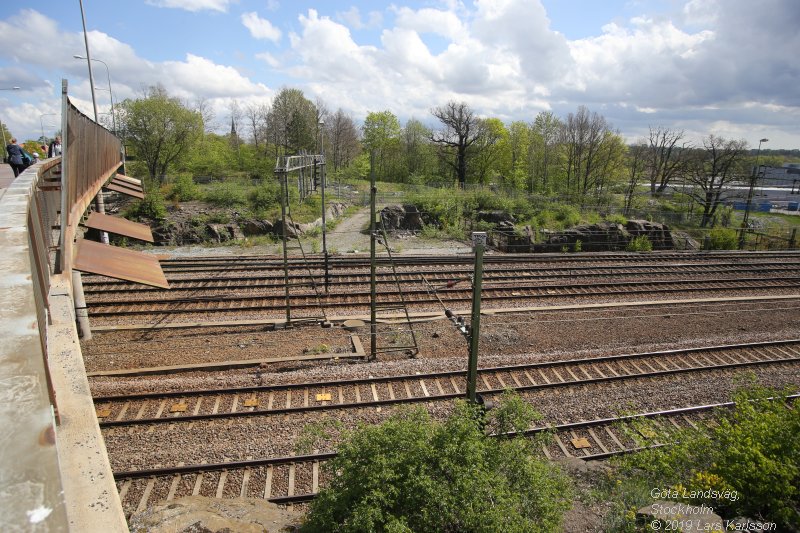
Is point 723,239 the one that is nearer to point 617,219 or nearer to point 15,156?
point 617,219

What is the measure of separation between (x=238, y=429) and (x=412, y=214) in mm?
24001

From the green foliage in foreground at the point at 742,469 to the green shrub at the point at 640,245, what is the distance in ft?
77.0

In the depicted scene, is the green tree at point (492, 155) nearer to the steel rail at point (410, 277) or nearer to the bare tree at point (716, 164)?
the bare tree at point (716, 164)

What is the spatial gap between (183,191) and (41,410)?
115ft

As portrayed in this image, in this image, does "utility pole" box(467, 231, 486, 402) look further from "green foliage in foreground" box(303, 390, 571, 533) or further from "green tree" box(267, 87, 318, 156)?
"green tree" box(267, 87, 318, 156)

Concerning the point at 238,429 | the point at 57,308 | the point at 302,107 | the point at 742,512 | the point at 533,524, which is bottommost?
the point at 238,429

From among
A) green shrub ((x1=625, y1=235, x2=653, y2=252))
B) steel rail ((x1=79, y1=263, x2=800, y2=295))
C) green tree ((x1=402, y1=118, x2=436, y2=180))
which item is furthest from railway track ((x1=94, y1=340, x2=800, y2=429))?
green tree ((x1=402, y1=118, x2=436, y2=180))

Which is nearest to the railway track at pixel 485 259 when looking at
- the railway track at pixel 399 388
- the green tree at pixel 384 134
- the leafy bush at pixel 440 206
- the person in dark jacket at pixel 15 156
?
the railway track at pixel 399 388

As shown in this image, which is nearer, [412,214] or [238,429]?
[238,429]

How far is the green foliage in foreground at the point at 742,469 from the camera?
561 centimetres

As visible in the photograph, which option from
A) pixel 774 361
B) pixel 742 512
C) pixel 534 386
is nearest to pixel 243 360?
pixel 534 386

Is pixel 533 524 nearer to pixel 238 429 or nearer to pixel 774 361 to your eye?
pixel 238 429

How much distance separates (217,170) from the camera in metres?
44.7

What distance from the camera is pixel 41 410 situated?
1.38m
